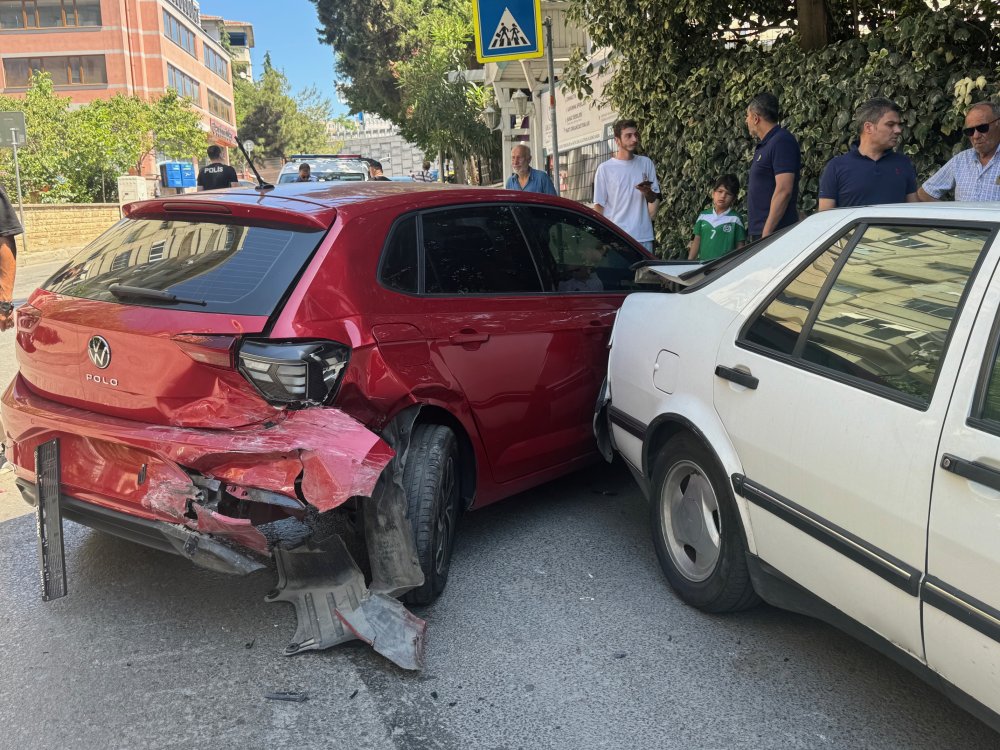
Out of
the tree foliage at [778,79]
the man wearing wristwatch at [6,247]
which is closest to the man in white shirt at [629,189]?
the tree foliage at [778,79]

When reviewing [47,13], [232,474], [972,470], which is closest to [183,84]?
[47,13]

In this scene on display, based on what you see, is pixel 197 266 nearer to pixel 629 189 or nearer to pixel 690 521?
pixel 690 521

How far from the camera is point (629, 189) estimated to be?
7.59 metres

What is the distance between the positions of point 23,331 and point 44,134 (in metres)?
31.9

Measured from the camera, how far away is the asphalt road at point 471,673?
110 inches

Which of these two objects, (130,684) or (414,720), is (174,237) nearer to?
(130,684)

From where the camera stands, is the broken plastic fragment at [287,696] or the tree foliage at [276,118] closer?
the broken plastic fragment at [287,696]

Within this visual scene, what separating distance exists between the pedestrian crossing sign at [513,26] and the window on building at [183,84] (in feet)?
180

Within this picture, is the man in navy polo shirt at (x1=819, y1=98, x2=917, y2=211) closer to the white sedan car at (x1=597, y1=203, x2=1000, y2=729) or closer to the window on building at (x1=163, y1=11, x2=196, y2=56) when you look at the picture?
the white sedan car at (x1=597, y1=203, x2=1000, y2=729)

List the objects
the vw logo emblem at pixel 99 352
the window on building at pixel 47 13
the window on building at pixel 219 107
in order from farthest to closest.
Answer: the window on building at pixel 219 107 → the window on building at pixel 47 13 → the vw logo emblem at pixel 99 352

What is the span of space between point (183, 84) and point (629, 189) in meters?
64.1

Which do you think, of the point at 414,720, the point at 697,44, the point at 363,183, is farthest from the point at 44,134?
the point at 414,720

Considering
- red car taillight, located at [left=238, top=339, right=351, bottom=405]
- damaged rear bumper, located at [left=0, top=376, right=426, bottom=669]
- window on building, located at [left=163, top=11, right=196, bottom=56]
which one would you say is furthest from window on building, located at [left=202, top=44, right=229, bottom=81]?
red car taillight, located at [left=238, top=339, right=351, bottom=405]

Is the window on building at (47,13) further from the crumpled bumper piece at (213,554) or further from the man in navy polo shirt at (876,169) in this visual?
the crumpled bumper piece at (213,554)
